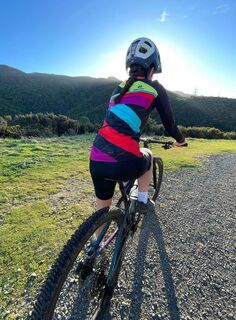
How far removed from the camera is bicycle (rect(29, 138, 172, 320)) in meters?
1.71

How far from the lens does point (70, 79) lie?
108000 mm

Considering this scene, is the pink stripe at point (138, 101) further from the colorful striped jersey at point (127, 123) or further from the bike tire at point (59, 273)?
the bike tire at point (59, 273)

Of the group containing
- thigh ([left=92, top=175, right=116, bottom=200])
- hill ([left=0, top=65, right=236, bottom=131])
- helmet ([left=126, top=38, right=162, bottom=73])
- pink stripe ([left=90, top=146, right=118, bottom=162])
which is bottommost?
thigh ([left=92, top=175, right=116, bottom=200])

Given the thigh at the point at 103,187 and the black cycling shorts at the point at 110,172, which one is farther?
the thigh at the point at 103,187

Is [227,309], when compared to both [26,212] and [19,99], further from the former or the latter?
[19,99]

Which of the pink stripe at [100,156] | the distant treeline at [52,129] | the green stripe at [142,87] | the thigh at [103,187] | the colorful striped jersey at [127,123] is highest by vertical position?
the green stripe at [142,87]

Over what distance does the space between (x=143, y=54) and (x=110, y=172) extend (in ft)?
4.40

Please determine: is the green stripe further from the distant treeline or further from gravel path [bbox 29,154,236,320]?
the distant treeline

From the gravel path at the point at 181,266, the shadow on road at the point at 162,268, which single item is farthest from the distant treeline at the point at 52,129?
the shadow on road at the point at 162,268

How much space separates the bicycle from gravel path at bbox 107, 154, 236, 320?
304 mm

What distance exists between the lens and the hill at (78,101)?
62.1 meters

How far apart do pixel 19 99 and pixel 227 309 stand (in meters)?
80.4

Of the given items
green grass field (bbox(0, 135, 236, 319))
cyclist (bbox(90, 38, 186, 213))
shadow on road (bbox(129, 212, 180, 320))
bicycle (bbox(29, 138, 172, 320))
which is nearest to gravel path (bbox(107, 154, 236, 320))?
shadow on road (bbox(129, 212, 180, 320))

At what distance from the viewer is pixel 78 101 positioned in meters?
85.4
